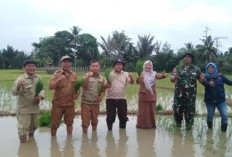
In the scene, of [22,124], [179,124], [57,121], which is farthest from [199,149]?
[22,124]

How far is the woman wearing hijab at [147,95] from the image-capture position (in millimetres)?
6410

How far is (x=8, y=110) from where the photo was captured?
8.59 meters

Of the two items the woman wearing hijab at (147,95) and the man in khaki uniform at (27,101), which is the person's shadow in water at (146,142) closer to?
the woman wearing hijab at (147,95)

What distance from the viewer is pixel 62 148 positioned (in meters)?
4.89

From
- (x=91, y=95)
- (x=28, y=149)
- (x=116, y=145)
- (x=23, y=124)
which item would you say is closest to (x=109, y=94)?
(x=91, y=95)

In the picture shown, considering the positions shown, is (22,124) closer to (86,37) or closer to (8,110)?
(8,110)

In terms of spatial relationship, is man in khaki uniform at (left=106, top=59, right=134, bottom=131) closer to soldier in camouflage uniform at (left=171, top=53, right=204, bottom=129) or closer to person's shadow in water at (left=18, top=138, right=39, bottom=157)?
soldier in camouflage uniform at (left=171, top=53, right=204, bottom=129)

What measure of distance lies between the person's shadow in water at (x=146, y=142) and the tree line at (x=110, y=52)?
22789mm

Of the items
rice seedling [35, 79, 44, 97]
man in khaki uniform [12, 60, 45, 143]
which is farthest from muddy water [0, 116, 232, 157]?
rice seedling [35, 79, 44, 97]

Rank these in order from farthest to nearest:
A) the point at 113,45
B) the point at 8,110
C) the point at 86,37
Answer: the point at 86,37 < the point at 113,45 < the point at 8,110

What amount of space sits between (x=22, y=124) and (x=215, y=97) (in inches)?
143

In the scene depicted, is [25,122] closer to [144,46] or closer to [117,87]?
[117,87]

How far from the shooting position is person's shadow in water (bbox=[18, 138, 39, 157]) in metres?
4.57

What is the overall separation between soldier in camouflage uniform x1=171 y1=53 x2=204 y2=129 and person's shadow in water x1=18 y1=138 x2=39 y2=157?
9.28 feet
